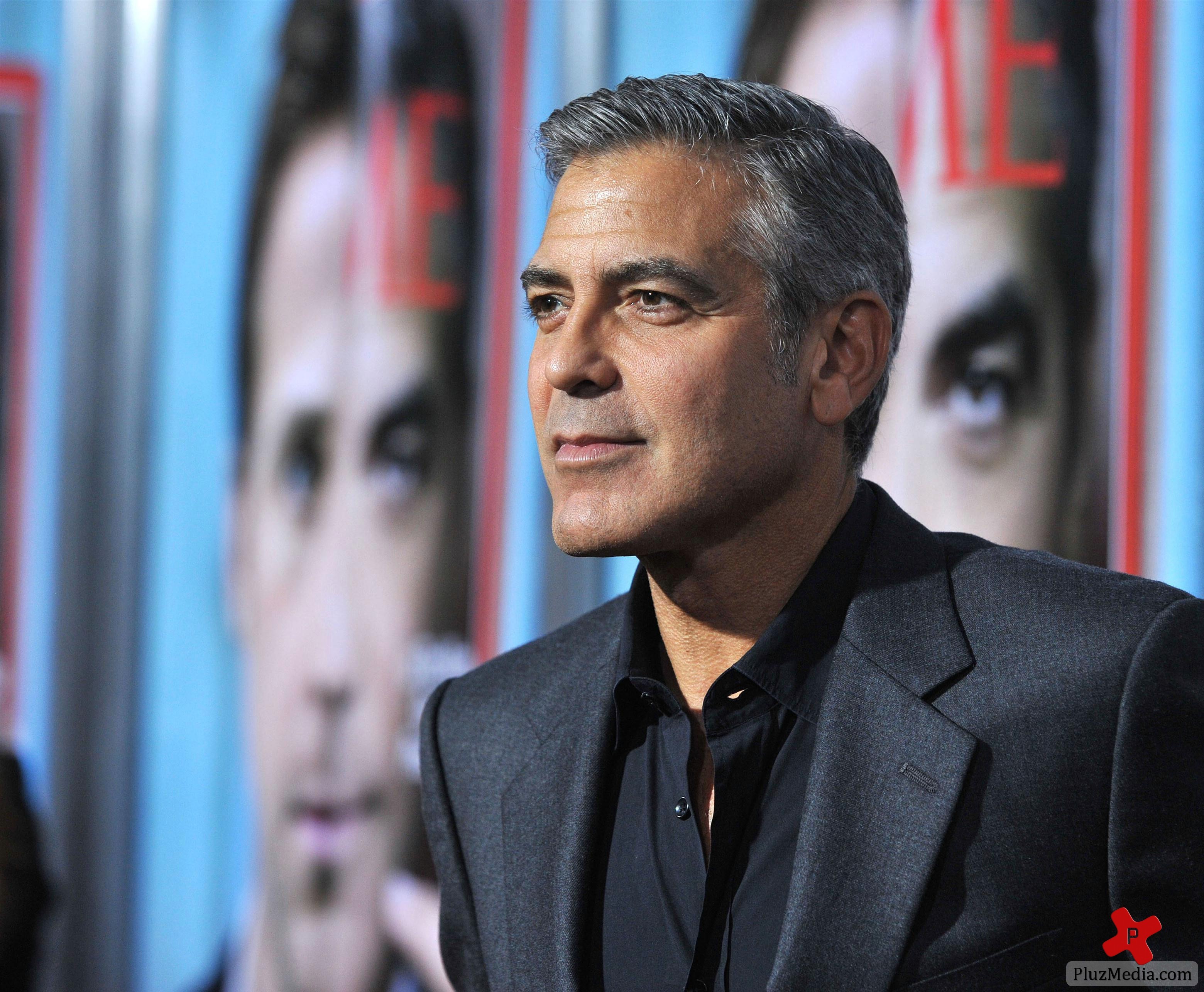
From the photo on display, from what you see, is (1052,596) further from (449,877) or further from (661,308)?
(449,877)

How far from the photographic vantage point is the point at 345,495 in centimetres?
305

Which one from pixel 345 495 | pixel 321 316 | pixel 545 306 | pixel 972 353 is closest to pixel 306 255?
pixel 321 316

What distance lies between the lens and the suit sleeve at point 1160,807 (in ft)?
3.68

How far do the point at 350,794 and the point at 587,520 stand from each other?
1933 mm

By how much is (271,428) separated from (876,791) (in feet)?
7.55

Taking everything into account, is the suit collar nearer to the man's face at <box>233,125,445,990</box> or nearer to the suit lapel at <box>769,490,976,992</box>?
the suit lapel at <box>769,490,976,992</box>

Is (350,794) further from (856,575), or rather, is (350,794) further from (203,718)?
(856,575)

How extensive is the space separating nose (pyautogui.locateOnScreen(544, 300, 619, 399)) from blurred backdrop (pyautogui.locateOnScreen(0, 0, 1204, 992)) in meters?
1.23

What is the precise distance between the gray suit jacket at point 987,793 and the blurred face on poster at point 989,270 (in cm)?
105

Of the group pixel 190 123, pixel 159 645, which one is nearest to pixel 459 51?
pixel 190 123

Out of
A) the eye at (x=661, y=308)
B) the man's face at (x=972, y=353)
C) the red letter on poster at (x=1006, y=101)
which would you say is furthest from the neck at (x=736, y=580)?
the red letter on poster at (x=1006, y=101)

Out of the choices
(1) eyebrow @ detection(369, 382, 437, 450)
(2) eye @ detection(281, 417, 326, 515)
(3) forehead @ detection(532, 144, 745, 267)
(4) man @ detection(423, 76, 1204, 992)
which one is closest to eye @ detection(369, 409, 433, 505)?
(1) eyebrow @ detection(369, 382, 437, 450)

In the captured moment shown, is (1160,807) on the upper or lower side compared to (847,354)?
lower

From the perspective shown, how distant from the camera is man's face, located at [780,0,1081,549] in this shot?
2.30m
